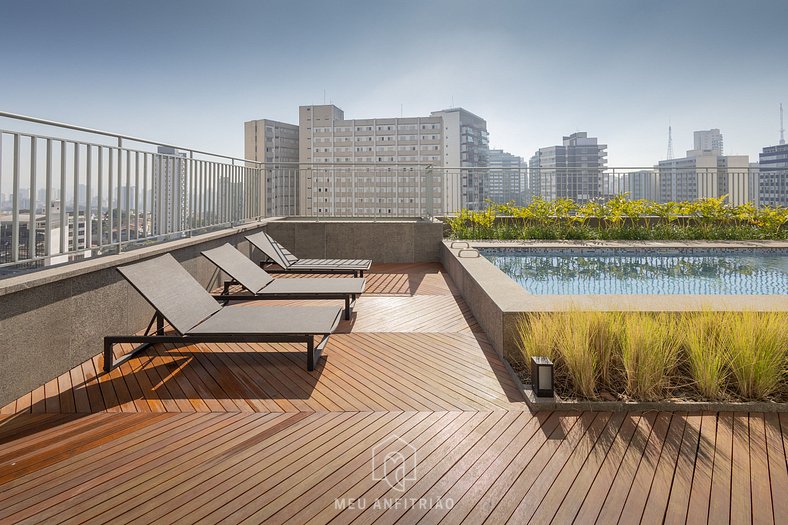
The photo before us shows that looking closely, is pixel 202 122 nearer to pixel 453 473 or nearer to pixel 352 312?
pixel 352 312

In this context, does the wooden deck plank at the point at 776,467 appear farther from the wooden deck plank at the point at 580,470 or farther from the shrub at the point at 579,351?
the shrub at the point at 579,351

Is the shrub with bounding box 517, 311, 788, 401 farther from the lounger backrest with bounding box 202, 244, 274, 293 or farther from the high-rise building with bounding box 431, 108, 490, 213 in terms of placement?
the high-rise building with bounding box 431, 108, 490, 213

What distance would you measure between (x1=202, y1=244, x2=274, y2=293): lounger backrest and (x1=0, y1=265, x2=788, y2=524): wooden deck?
54.6 inches

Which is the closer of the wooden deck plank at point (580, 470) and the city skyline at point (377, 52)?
the wooden deck plank at point (580, 470)

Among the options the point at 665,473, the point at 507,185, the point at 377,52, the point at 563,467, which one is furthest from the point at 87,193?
the point at 377,52

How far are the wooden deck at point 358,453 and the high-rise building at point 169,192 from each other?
1.89 m

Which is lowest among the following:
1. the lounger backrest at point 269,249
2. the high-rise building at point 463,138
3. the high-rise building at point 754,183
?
the lounger backrest at point 269,249

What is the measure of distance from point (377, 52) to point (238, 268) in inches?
400

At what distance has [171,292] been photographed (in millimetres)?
3275

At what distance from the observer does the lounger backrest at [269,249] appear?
584 centimetres

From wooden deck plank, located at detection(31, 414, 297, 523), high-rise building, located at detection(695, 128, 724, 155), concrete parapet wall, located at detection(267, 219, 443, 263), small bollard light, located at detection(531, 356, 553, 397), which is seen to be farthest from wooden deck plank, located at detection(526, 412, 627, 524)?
high-rise building, located at detection(695, 128, 724, 155)

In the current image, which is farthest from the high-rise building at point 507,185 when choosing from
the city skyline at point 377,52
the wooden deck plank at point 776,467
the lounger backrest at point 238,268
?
the wooden deck plank at point 776,467

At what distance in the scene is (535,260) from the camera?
7215 mm

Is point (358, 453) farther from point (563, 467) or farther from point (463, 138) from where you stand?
point (463, 138)
